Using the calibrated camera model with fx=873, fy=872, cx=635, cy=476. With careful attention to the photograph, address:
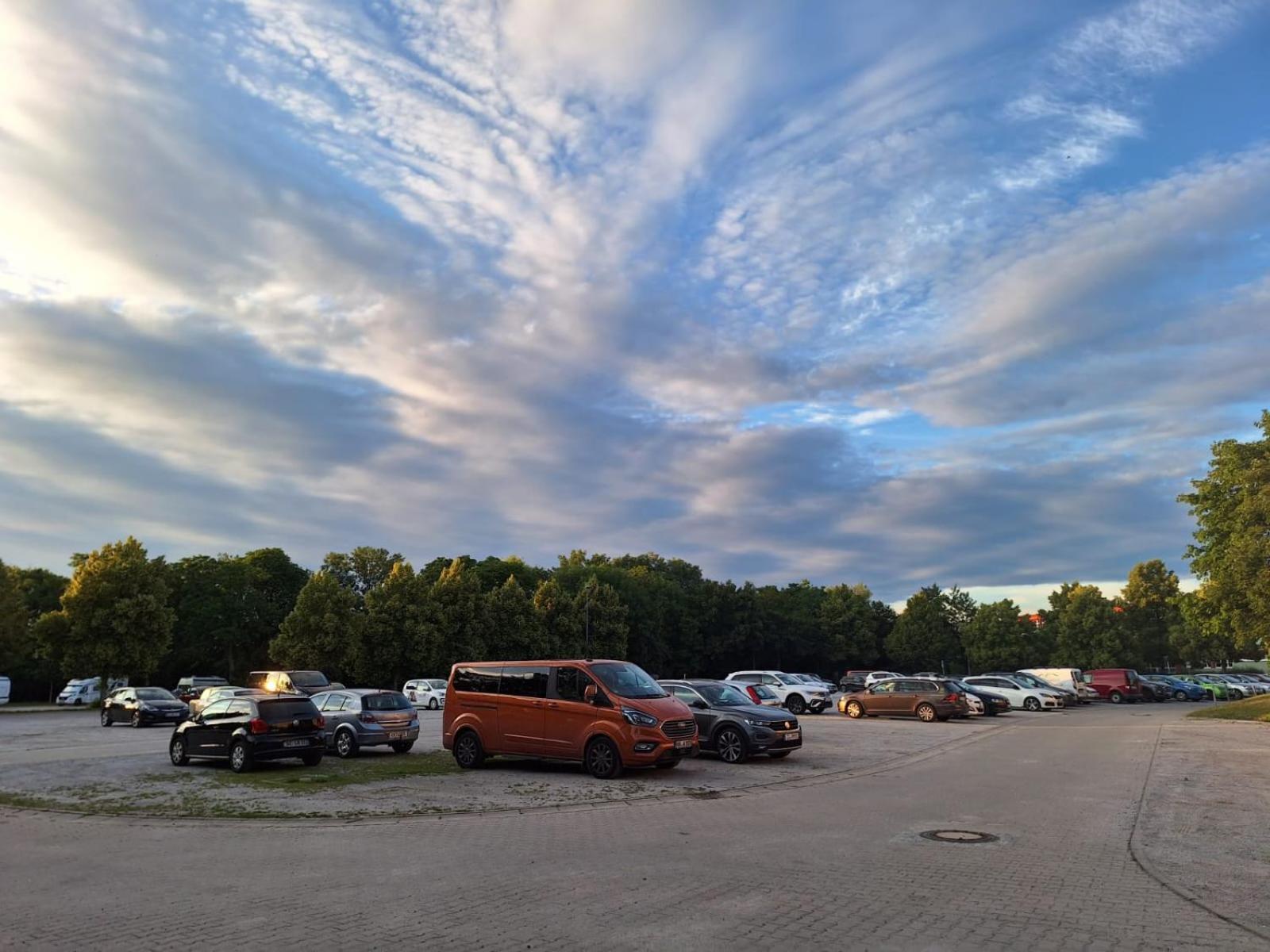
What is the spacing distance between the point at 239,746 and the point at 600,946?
13627 millimetres

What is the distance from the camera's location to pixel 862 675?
64.9 metres

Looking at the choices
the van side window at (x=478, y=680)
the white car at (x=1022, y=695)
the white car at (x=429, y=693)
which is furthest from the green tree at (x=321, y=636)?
the van side window at (x=478, y=680)

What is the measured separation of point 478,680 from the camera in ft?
57.7

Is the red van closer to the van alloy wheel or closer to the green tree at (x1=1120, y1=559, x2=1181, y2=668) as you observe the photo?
the van alloy wheel

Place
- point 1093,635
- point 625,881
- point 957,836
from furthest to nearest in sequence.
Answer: point 1093,635, point 957,836, point 625,881

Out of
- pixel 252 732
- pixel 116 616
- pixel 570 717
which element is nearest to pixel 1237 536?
pixel 570 717

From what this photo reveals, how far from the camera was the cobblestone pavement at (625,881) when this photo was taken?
6.34 metres

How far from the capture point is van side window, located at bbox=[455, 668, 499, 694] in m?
17.3

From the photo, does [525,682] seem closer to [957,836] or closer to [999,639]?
[957,836]

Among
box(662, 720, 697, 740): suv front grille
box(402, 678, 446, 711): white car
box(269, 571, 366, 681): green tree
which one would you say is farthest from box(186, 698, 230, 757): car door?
box(269, 571, 366, 681): green tree

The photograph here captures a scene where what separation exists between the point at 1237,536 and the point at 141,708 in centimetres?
4735

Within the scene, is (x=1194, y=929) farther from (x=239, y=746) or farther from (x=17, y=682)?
(x=17, y=682)

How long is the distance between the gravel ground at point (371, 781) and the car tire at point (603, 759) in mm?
312

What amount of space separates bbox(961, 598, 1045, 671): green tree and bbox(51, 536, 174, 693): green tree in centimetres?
7570
